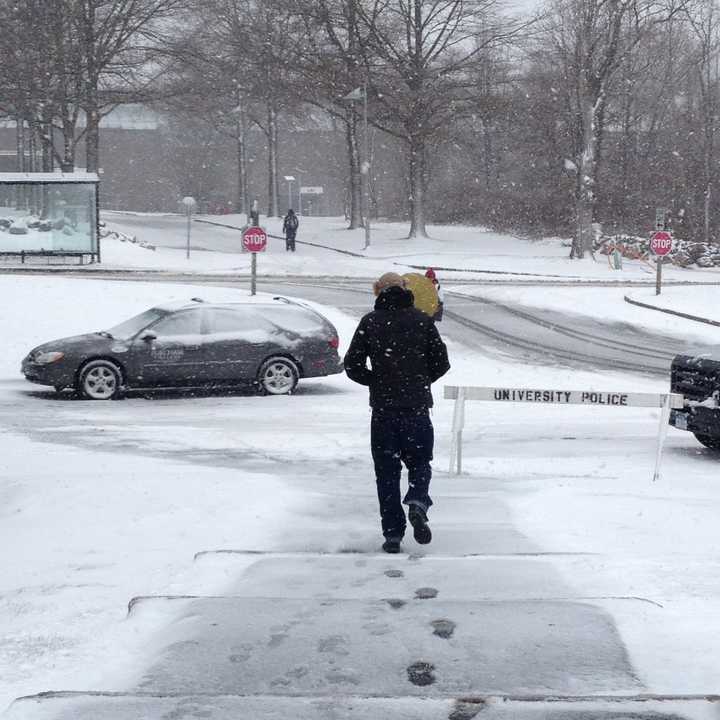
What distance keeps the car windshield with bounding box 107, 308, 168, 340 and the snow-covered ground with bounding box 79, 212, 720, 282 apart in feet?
68.2

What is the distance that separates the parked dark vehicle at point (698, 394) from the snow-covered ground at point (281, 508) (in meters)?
0.37

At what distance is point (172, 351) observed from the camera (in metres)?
17.8

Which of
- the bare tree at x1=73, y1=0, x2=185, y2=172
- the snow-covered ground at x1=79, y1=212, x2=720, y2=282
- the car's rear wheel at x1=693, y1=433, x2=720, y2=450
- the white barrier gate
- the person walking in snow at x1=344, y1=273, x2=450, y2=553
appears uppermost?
the bare tree at x1=73, y1=0, x2=185, y2=172

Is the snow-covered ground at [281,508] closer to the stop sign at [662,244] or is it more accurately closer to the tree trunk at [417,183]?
the stop sign at [662,244]

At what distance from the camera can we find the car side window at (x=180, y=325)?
17.9m

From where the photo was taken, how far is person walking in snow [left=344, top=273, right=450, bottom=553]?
743 centimetres

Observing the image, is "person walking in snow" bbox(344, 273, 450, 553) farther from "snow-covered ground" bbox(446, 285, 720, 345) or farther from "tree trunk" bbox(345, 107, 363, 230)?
"tree trunk" bbox(345, 107, 363, 230)

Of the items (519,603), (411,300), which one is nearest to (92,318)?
(411,300)

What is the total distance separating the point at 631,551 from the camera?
7512mm

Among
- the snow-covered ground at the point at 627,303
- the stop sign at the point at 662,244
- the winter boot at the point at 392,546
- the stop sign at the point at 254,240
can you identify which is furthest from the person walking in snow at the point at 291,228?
the winter boot at the point at 392,546

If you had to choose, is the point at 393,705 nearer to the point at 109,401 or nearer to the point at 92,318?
the point at 109,401

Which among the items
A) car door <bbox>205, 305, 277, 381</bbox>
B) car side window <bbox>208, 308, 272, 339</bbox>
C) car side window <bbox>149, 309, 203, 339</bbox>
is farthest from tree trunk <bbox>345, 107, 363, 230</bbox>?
car side window <bbox>149, 309, 203, 339</bbox>

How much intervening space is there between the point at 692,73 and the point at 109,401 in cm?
6218

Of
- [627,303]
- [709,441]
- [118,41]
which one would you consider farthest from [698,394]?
[118,41]
